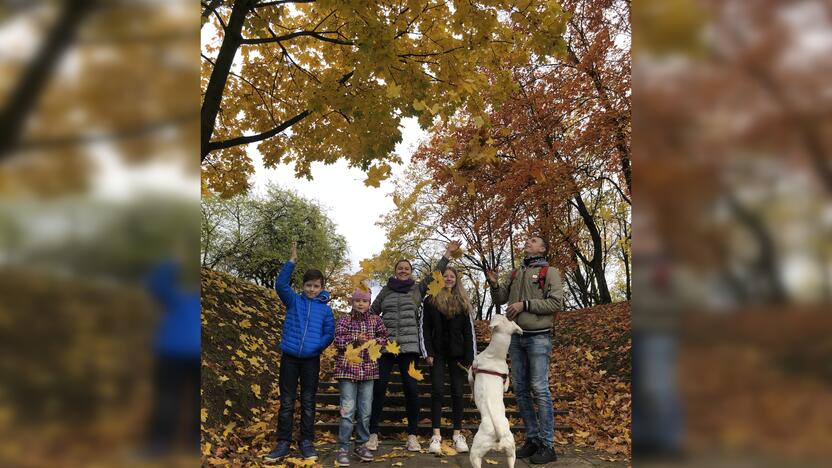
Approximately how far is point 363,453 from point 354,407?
479 millimetres

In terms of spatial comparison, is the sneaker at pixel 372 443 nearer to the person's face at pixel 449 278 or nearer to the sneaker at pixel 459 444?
the sneaker at pixel 459 444

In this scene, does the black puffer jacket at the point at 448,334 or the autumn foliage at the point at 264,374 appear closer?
the black puffer jacket at the point at 448,334

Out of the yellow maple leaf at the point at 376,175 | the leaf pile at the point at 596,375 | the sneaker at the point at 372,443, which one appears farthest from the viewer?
the leaf pile at the point at 596,375

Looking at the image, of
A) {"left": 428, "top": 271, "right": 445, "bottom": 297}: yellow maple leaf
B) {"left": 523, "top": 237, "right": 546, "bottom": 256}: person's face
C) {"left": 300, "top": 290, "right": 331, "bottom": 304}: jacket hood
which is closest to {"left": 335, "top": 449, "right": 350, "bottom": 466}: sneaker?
{"left": 300, "top": 290, "right": 331, "bottom": 304}: jacket hood

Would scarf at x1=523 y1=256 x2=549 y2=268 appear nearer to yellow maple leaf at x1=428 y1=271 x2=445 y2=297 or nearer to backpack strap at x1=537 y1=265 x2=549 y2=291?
backpack strap at x1=537 y1=265 x2=549 y2=291

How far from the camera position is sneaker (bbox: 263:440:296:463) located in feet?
16.1

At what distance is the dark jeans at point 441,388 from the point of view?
5.50 meters

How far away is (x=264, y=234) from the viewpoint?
78.4ft
